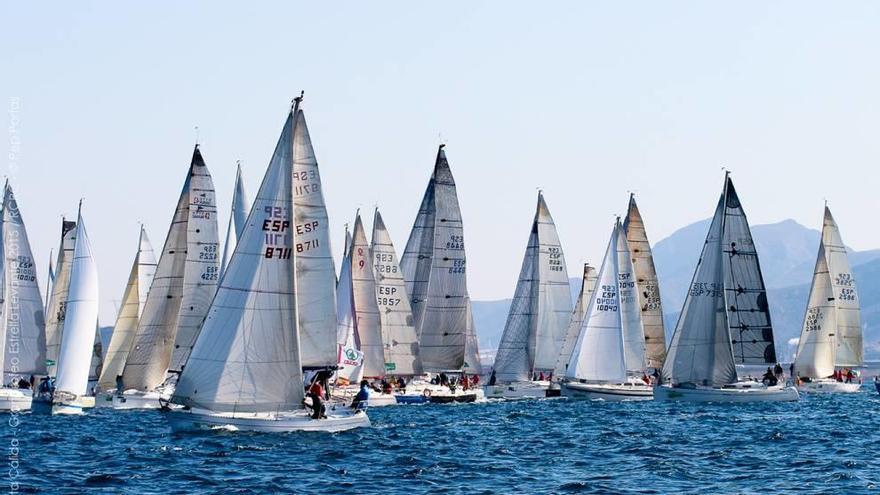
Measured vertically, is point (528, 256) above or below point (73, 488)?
above

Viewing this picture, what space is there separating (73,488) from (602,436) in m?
22.1

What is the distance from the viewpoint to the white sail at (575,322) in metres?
83.6

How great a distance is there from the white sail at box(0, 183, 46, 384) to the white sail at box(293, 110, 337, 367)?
21376 mm

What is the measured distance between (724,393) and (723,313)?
3.85 metres

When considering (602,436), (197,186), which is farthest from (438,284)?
(602,436)

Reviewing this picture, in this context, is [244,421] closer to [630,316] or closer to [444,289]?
[630,316]

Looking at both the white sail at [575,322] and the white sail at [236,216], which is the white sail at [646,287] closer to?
the white sail at [575,322]

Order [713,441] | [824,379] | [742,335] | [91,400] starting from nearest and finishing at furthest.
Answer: [713,441] < [91,400] < [742,335] < [824,379]

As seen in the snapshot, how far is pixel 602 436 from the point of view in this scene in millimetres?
51250

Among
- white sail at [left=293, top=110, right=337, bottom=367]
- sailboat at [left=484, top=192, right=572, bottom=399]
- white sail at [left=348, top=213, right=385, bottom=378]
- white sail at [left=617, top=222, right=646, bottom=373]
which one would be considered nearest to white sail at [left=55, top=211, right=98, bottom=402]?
white sail at [left=348, top=213, right=385, bottom=378]

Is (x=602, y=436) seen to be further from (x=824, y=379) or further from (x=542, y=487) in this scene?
(x=824, y=379)

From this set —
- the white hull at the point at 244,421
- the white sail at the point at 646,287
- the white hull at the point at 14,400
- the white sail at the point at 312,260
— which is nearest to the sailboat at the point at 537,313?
the white sail at the point at 646,287

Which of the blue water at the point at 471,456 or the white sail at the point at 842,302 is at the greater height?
the white sail at the point at 842,302

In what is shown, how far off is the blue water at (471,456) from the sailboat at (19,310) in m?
4.26
